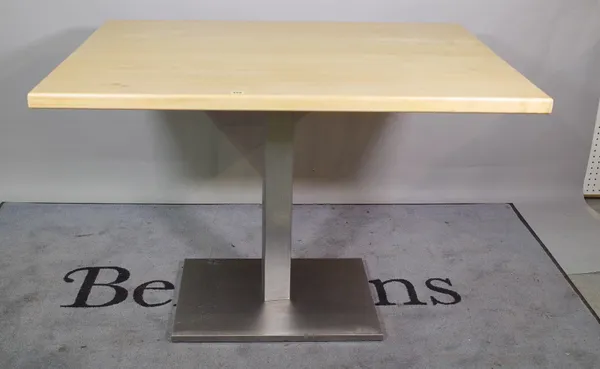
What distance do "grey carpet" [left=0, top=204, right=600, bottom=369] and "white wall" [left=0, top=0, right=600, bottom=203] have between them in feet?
0.28

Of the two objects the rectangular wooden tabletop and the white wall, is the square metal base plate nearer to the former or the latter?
the white wall

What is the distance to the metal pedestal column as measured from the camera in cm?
177

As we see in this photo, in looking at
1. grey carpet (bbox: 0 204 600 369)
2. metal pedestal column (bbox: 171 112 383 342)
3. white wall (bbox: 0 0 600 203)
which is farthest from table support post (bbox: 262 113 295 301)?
white wall (bbox: 0 0 600 203)

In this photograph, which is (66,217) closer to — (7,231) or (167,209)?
(7,231)

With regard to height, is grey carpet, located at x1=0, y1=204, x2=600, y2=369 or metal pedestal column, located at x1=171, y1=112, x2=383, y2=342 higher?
metal pedestal column, located at x1=171, y1=112, x2=383, y2=342

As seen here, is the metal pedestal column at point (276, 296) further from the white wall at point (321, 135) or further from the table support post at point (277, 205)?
the white wall at point (321, 135)

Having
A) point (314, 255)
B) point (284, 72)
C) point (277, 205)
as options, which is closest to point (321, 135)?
point (314, 255)

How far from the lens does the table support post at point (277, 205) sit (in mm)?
1710

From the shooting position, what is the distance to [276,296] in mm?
1929

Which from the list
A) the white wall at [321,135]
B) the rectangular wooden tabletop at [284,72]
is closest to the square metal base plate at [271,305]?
the white wall at [321,135]

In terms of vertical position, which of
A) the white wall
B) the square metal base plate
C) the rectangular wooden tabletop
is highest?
the rectangular wooden tabletop

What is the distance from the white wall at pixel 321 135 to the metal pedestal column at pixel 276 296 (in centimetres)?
54

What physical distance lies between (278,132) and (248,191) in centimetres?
87

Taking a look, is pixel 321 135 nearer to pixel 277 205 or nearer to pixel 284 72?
pixel 277 205
